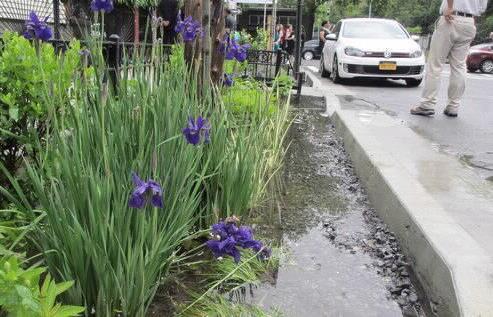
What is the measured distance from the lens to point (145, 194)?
1.27m

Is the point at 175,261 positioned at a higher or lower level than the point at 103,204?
lower

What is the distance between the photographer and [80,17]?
4.77 meters

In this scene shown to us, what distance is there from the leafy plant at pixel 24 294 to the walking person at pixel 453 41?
19.1 ft

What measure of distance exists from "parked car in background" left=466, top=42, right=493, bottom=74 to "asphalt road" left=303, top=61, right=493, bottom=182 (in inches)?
526

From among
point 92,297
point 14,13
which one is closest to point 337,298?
point 92,297

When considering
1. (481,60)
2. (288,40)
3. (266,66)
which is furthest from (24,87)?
(481,60)

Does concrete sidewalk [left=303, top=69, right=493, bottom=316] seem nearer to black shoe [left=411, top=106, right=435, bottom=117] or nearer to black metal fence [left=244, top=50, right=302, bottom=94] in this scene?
black shoe [left=411, top=106, right=435, bottom=117]

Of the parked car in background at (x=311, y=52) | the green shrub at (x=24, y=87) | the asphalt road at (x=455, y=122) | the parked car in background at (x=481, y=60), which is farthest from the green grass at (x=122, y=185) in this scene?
the parked car in background at (x=311, y=52)

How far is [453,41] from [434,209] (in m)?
4.32

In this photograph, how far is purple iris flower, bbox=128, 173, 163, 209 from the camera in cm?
124

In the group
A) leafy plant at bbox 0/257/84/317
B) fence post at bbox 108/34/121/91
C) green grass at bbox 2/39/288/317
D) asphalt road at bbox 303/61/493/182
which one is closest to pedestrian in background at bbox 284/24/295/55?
asphalt road at bbox 303/61/493/182

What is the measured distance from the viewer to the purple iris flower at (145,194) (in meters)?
1.24

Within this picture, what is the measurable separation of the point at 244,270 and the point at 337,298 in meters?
0.37

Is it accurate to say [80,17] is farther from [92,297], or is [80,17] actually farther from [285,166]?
[92,297]
